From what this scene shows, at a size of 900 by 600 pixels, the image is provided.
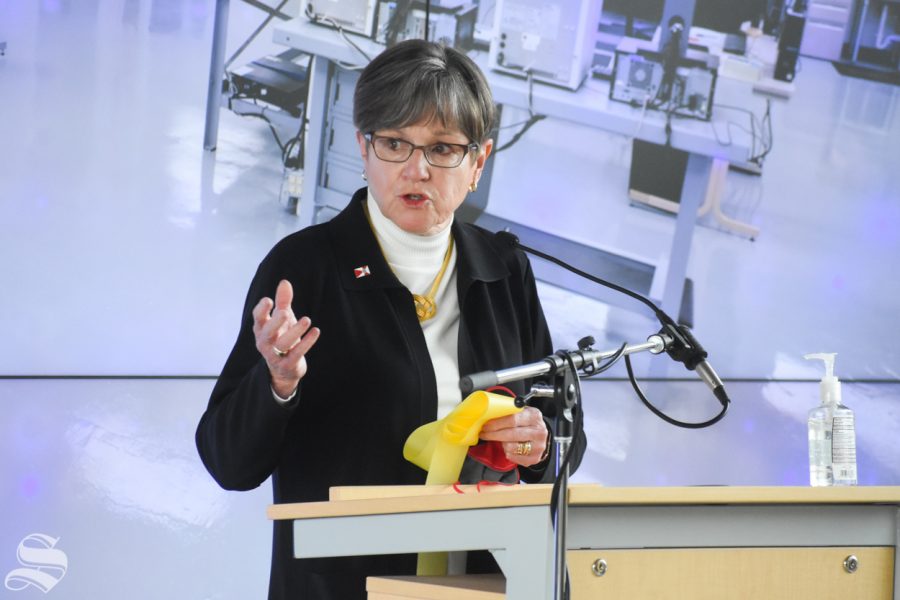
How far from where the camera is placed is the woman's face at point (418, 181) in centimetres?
Result: 159

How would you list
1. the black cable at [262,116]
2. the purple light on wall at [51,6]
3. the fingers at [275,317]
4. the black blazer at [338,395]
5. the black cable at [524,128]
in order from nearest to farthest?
the fingers at [275,317] → the black blazer at [338,395] → the purple light on wall at [51,6] → the black cable at [262,116] → the black cable at [524,128]

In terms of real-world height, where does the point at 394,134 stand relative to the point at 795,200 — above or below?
above

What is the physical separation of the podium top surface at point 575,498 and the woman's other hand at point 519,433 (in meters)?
0.16

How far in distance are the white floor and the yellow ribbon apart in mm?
1554

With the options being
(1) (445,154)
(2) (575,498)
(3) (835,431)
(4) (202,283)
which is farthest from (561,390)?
(4) (202,283)

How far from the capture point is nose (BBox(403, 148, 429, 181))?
1588mm

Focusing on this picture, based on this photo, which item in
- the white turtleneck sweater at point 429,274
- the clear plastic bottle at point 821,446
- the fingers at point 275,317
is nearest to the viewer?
the fingers at point 275,317

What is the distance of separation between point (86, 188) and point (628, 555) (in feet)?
9.41

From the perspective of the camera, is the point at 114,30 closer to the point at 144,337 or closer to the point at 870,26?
the point at 144,337

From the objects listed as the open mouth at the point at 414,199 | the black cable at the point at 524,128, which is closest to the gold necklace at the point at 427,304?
the open mouth at the point at 414,199

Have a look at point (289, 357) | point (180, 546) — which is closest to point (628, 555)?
point (289, 357)

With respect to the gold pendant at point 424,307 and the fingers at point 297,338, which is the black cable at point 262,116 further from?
the fingers at point 297,338

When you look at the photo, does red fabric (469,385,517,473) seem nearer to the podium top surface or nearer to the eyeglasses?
the podium top surface

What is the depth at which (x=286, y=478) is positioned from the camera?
5.22ft
